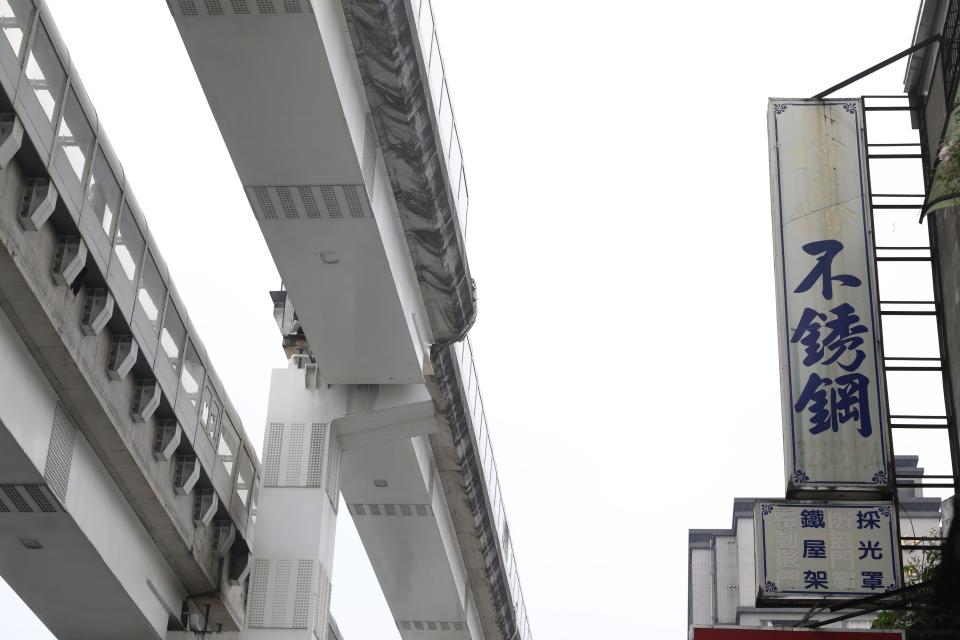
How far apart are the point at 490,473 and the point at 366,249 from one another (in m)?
11.6

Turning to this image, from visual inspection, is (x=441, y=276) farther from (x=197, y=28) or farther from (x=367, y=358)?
(x=197, y=28)

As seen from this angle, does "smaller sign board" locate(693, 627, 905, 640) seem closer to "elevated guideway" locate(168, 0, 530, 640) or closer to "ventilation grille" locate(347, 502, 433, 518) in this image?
"elevated guideway" locate(168, 0, 530, 640)

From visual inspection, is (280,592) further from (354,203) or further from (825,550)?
(825,550)

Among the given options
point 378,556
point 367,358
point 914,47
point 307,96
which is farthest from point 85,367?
point 378,556

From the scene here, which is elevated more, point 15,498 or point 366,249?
point 366,249

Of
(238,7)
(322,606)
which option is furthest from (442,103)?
(322,606)

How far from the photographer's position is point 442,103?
19188 millimetres

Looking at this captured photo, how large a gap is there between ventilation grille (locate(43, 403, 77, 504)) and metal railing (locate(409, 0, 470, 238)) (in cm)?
640

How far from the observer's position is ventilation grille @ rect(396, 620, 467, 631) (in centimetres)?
3006

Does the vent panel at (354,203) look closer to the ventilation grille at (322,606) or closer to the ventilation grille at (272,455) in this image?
the ventilation grille at (272,455)

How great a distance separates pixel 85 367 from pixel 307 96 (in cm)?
433

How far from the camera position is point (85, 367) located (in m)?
16.1

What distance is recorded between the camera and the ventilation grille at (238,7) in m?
14.2

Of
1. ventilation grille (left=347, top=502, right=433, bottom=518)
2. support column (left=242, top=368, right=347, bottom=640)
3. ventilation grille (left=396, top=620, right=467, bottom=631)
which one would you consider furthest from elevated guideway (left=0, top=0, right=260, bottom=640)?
ventilation grille (left=396, top=620, right=467, bottom=631)
